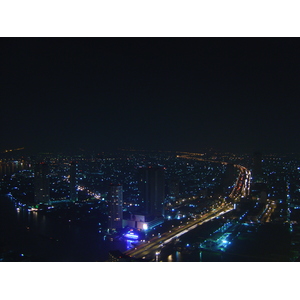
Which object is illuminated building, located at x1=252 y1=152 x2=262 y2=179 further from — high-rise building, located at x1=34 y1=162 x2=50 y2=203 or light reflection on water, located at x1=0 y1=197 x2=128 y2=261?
high-rise building, located at x1=34 y1=162 x2=50 y2=203

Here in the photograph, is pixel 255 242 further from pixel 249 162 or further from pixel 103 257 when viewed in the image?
pixel 103 257

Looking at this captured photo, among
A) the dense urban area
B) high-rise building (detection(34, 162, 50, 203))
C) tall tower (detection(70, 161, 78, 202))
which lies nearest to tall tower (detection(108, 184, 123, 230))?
the dense urban area

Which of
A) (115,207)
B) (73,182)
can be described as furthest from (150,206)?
(73,182)

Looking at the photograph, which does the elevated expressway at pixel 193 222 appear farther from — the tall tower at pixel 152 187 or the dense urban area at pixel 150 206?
the tall tower at pixel 152 187

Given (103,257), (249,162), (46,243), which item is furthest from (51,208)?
(249,162)

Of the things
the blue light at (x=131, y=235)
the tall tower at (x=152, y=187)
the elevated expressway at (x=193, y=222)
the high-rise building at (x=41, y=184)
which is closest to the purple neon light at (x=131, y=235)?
the blue light at (x=131, y=235)

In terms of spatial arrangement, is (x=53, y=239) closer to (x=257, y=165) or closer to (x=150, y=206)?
(x=150, y=206)
